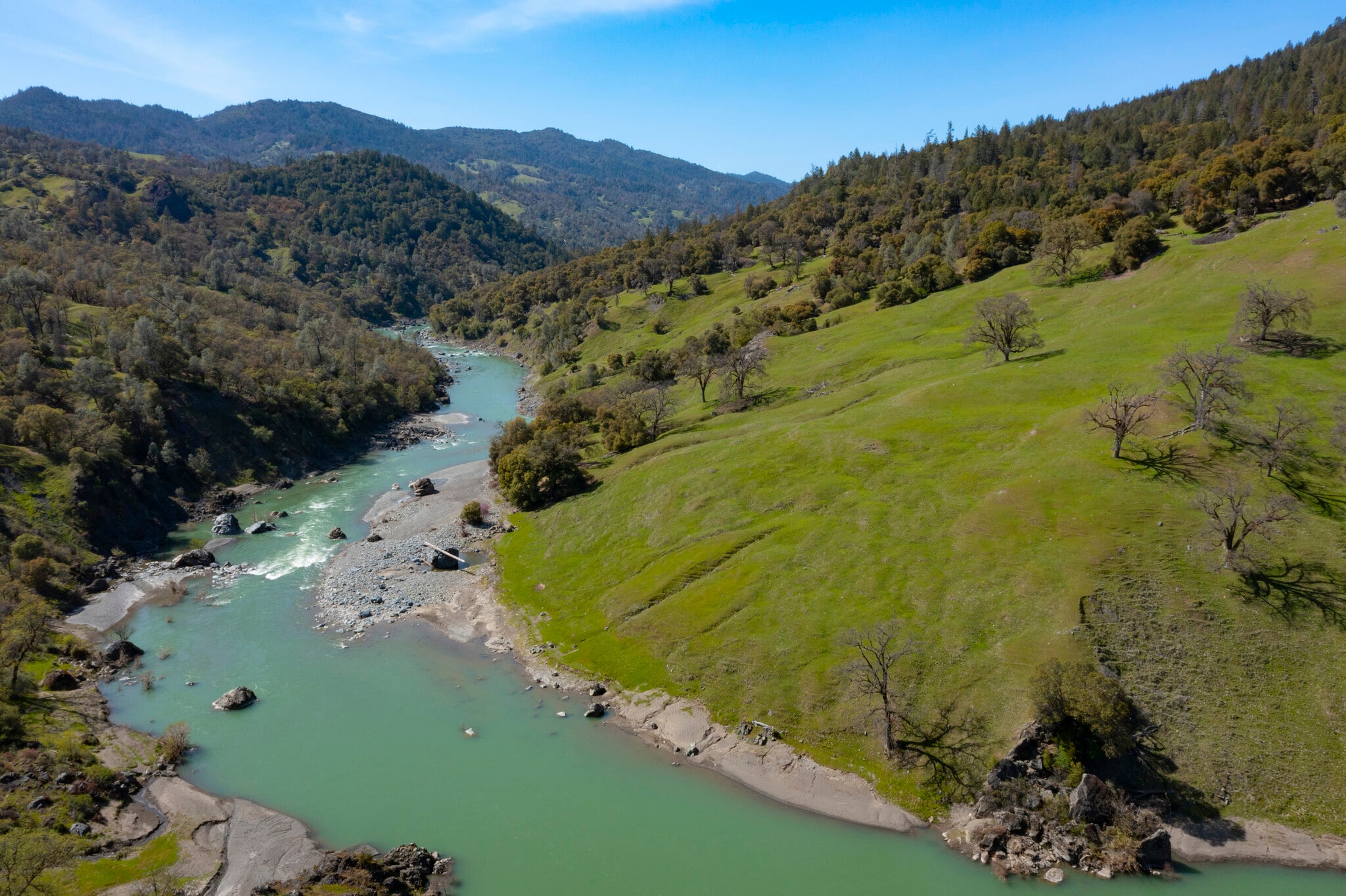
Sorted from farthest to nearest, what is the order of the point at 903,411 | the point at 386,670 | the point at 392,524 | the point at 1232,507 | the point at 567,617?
the point at 392,524, the point at 903,411, the point at 567,617, the point at 386,670, the point at 1232,507

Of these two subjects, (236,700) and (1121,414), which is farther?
(1121,414)

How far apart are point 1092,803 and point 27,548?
84172 millimetres

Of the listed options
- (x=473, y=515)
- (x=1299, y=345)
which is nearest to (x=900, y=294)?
(x=1299, y=345)

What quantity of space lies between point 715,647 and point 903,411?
33658 millimetres

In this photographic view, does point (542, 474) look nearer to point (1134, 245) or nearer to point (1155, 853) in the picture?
point (1155, 853)

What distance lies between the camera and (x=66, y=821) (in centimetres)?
3419

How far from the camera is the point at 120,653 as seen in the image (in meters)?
50.6

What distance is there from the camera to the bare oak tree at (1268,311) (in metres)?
59.1

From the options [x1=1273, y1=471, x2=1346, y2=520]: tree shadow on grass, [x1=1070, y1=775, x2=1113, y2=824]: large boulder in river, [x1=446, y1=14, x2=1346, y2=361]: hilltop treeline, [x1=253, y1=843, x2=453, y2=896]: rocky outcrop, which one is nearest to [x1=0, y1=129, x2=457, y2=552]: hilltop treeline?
[x1=253, y1=843, x2=453, y2=896]: rocky outcrop

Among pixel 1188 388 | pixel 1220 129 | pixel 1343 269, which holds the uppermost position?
pixel 1220 129

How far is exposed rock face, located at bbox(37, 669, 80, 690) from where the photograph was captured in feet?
150

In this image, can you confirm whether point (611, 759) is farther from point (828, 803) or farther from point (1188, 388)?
point (1188, 388)

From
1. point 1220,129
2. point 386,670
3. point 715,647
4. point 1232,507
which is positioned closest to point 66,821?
point 386,670

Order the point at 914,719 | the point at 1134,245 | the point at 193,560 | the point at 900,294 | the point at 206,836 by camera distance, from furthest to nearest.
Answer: the point at 900,294 → the point at 1134,245 → the point at 193,560 → the point at 914,719 → the point at 206,836
